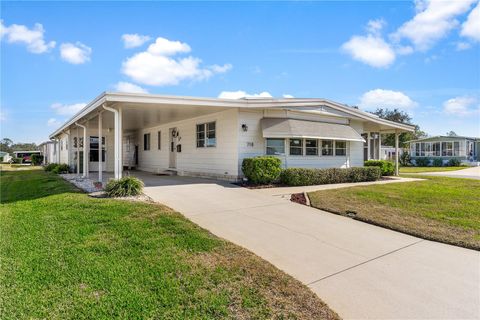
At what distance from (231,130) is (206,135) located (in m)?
2.04

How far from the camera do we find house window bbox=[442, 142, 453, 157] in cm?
3493

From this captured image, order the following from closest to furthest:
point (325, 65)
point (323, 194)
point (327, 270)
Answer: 1. point (327, 270)
2. point (323, 194)
3. point (325, 65)

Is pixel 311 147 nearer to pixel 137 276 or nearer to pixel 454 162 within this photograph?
pixel 137 276

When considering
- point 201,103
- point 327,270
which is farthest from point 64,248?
point 201,103

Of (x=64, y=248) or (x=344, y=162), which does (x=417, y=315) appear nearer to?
(x=64, y=248)

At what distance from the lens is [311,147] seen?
13.6m

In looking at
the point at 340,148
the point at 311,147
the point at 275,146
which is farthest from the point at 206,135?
the point at 340,148

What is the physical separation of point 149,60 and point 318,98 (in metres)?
8.03

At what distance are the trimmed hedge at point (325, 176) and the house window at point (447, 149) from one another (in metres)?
27.8

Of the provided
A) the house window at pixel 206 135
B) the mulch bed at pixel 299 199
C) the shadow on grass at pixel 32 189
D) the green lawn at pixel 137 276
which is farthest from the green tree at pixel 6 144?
the green lawn at pixel 137 276

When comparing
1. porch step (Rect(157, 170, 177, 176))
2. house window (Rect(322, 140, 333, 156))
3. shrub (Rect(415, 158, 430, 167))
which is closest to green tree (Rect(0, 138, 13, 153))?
porch step (Rect(157, 170, 177, 176))

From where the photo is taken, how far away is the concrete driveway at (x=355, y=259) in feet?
9.85

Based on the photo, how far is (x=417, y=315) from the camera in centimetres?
280

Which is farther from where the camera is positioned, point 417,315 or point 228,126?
point 228,126
